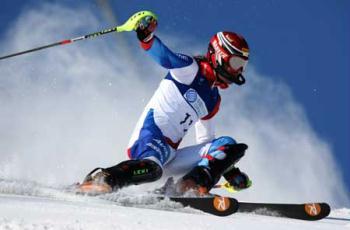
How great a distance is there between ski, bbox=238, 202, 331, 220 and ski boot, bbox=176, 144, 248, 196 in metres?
0.54

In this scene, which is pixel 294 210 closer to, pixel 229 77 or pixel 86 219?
pixel 229 77

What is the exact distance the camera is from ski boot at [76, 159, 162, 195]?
5.10 meters

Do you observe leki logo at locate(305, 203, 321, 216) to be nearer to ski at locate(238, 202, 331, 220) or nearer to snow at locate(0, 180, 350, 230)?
ski at locate(238, 202, 331, 220)

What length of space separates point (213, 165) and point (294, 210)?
107 centimetres

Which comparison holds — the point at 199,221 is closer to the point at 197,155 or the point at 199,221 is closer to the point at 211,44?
the point at 197,155

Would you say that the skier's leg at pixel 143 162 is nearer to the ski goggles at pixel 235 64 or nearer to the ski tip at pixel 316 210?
the ski goggles at pixel 235 64

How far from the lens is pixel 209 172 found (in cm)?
598

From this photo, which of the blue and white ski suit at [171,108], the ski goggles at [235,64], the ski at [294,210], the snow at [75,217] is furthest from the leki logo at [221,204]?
the ski goggles at [235,64]

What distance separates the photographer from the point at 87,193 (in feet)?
16.2

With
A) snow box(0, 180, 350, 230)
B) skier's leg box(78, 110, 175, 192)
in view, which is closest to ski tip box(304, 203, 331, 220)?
snow box(0, 180, 350, 230)

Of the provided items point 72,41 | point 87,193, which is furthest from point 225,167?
point 72,41

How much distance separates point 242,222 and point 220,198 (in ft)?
2.28

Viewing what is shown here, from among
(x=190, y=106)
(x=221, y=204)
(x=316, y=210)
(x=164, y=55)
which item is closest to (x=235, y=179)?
(x=190, y=106)

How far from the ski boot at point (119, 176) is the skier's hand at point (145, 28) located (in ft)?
4.39
